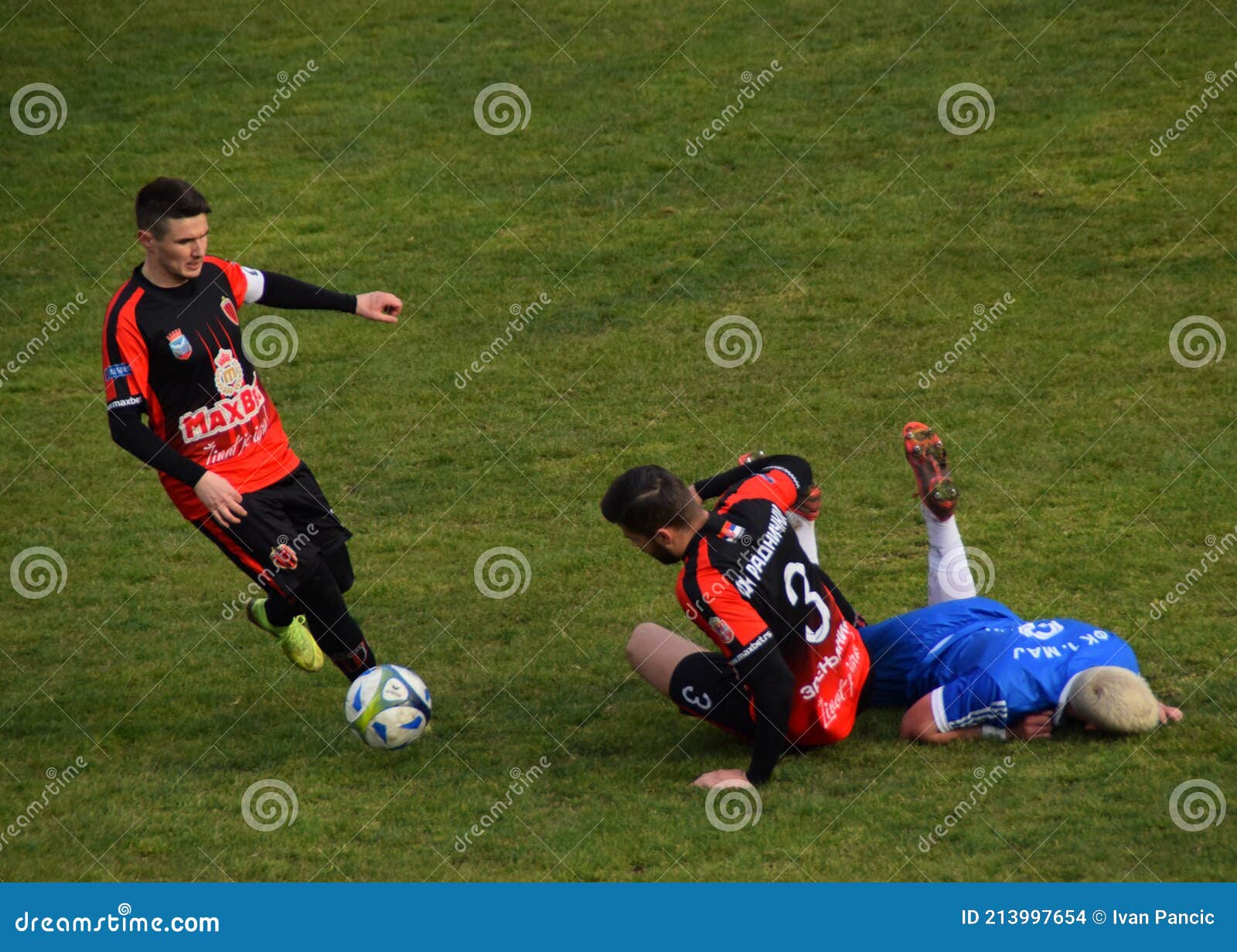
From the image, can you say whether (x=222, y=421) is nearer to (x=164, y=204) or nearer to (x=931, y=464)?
(x=164, y=204)

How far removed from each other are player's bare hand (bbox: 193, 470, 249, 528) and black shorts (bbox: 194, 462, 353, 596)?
0.38 m

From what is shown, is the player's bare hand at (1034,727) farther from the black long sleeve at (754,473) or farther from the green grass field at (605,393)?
the black long sleeve at (754,473)

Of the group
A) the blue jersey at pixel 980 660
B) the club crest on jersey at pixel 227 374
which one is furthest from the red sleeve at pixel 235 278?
the blue jersey at pixel 980 660

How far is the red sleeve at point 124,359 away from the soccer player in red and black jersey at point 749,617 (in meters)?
2.30

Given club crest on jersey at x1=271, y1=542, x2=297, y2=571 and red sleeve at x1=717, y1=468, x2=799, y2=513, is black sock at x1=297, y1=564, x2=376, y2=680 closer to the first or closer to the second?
club crest on jersey at x1=271, y1=542, x2=297, y2=571

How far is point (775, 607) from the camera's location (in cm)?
594

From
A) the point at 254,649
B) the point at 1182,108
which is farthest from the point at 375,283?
the point at 1182,108

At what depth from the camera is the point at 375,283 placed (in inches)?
518

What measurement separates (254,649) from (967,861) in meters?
4.41

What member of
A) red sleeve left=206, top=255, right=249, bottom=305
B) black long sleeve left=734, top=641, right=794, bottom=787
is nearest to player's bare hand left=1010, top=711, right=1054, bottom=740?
black long sleeve left=734, top=641, right=794, bottom=787

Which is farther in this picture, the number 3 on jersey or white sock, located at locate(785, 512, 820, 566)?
white sock, located at locate(785, 512, 820, 566)

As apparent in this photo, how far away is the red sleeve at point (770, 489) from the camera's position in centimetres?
631

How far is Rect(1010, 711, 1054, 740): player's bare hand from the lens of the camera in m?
6.07

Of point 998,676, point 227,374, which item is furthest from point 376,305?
point 998,676
